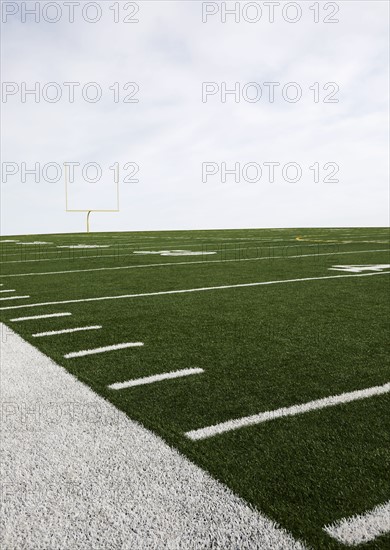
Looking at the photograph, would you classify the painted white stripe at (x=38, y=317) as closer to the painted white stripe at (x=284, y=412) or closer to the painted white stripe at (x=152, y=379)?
the painted white stripe at (x=152, y=379)

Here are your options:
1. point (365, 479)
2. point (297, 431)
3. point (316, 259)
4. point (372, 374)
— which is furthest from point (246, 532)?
point (316, 259)

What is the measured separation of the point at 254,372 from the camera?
305cm

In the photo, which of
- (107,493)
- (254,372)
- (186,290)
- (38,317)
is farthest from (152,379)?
(186,290)

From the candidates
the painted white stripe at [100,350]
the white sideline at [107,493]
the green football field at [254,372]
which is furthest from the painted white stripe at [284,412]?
the painted white stripe at [100,350]

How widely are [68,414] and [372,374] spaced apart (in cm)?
174

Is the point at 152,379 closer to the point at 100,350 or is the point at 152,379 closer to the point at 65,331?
the point at 100,350

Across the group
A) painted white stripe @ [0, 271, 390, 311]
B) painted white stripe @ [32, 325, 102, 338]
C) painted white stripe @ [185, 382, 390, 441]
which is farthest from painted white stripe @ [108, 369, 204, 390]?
painted white stripe @ [0, 271, 390, 311]

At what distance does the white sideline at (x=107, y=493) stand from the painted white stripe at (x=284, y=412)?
212mm

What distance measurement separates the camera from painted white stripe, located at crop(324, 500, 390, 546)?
150 cm

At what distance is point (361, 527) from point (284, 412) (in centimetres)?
89

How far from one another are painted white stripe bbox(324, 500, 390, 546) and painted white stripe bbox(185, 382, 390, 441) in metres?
0.73

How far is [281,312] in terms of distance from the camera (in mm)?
4902

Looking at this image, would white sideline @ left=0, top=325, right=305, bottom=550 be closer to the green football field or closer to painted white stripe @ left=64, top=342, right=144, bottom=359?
the green football field

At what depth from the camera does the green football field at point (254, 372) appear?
5.96ft
